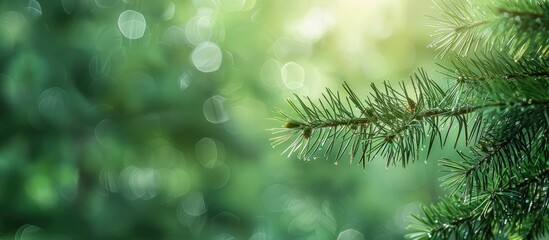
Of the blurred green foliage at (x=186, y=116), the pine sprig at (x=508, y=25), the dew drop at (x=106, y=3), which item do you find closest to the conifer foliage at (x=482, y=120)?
the pine sprig at (x=508, y=25)

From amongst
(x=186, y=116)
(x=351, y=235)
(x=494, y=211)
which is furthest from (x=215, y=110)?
(x=494, y=211)

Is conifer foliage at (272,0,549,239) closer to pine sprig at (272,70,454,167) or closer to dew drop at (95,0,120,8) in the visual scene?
pine sprig at (272,70,454,167)

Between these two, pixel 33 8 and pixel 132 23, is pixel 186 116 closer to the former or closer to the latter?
pixel 132 23

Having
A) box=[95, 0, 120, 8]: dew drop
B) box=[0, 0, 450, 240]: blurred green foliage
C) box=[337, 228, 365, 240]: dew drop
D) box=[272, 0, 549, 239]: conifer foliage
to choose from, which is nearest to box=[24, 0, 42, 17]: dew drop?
box=[0, 0, 450, 240]: blurred green foliage

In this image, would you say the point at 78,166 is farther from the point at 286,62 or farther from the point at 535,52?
the point at 535,52

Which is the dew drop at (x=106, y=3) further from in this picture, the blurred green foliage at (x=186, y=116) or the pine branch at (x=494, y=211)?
the pine branch at (x=494, y=211)

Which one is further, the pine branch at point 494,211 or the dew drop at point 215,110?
the dew drop at point 215,110

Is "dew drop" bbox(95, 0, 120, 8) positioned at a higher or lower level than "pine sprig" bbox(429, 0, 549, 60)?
lower
